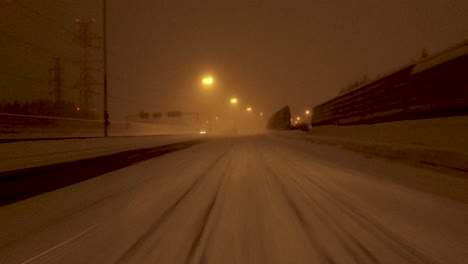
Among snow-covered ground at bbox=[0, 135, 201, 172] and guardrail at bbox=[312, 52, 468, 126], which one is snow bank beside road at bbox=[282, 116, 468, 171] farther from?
snow-covered ground at bbox=[0, 135, 201, 172]

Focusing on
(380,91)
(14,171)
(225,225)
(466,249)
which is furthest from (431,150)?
(14,171)

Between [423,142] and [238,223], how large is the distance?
472cm

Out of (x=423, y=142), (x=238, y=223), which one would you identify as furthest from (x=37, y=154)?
(x=423, y=142)

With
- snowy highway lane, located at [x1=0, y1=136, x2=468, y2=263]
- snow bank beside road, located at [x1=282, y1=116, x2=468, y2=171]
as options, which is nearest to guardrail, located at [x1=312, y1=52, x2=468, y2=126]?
snow bank beside road, located at [x1=282, y1=116, x2=468, y2=171]

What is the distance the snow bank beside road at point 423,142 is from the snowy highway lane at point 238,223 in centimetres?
27

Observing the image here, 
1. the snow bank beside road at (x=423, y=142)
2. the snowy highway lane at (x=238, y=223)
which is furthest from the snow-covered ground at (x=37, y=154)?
the snow bank beside road at (x=423, y=142)

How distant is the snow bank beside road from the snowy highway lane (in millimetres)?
270

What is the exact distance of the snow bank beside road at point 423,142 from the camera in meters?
3.65

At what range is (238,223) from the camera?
2371mm

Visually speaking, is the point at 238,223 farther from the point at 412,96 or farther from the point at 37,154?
the point at 37,154

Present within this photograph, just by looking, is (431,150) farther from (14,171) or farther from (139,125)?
(139,125)

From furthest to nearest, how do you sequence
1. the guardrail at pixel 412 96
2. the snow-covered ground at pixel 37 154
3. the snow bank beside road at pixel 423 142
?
the snow-covered ground at pixel 37 154, the guardrail at pixel 412 96, the snow bank beside road at pixel 423 142

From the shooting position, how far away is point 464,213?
8.64 feet

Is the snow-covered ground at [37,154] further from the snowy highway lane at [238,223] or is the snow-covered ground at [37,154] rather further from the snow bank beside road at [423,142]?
the snow bank beside road at [423,142]
